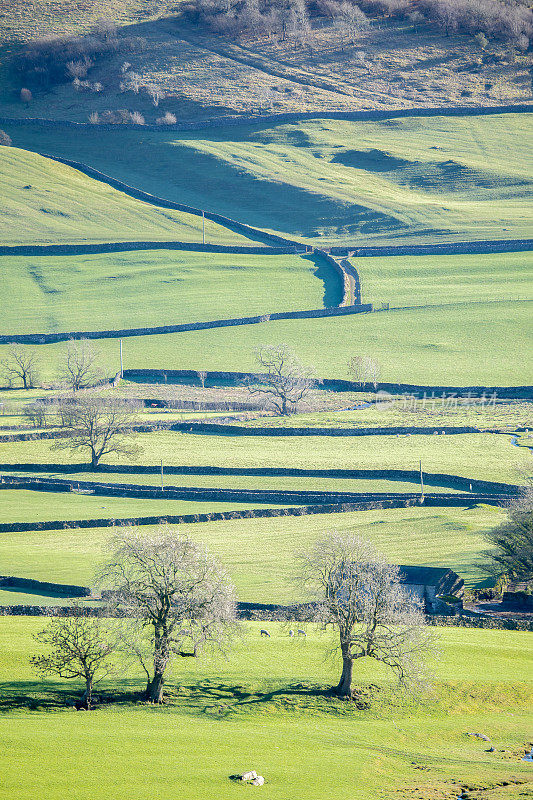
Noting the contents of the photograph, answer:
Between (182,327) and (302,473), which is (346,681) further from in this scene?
(182,327)

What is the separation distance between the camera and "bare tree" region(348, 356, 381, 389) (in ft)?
301

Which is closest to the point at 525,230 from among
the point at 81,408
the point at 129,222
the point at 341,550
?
the point at 129,222

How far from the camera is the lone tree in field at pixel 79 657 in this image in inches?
1237

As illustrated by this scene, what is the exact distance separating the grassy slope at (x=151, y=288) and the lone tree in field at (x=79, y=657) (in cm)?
7733

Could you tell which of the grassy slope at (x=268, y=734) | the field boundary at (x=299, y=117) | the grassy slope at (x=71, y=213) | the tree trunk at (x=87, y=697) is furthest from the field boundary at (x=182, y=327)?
the field boundary at (x=299, y=117)

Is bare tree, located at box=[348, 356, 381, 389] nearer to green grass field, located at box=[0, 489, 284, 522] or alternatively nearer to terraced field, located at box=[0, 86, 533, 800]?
terraced field, located at box=[0, 86, 533, 800]

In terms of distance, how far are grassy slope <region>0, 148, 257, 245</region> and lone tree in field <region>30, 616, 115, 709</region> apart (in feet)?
352

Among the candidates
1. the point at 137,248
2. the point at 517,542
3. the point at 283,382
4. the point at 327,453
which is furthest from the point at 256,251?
the point at 517,542

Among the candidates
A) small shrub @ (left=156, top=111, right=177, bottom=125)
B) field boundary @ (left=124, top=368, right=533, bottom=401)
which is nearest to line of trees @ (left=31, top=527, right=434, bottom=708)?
field boundary @ (left=124, top=368, right=533, bottom=401)

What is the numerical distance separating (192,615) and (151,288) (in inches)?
3632

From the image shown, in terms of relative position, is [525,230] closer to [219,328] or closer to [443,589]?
[219,328]

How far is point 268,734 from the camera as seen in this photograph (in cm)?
3038

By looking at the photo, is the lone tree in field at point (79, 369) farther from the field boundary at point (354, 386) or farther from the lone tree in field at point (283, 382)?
the lone tree in field at point (283, 382)

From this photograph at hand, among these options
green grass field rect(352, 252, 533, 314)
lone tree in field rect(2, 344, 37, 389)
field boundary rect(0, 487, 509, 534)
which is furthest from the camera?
green grass field rect(352, 252, 533, 314)
